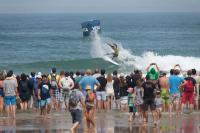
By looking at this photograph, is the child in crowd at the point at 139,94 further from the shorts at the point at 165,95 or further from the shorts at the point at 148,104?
the shorts at the point at 165,95

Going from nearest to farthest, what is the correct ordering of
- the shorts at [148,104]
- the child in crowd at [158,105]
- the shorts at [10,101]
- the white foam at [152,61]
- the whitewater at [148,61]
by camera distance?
the shorts at [148,104] → the child in crowd at [158,105] → the shorts at [10,101] → the whitewater at [148,61] → the white foam at [152,61]

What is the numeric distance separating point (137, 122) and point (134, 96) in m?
0.80

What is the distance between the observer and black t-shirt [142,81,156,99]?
18666 millimetres

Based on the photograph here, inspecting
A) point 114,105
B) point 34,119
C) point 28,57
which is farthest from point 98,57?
point 34,119

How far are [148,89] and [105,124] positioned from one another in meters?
1.64

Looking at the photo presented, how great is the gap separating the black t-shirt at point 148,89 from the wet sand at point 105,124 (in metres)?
0.85

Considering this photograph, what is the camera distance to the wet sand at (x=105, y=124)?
1775 cm

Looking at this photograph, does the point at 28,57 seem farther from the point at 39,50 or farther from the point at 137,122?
the point at 137,122

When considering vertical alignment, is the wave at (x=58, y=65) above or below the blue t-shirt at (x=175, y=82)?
above

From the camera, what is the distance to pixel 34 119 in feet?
65.8

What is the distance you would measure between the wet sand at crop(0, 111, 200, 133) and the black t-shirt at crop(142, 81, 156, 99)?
847 millimetres

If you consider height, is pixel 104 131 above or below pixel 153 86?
below

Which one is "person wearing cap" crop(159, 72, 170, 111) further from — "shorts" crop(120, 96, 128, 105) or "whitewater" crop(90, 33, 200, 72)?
"whitewater" crop(90, 33, 200, 72)

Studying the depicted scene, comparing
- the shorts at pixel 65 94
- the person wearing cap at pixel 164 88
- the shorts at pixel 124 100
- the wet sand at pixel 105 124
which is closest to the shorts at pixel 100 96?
the wet sand at pixel 105 124
